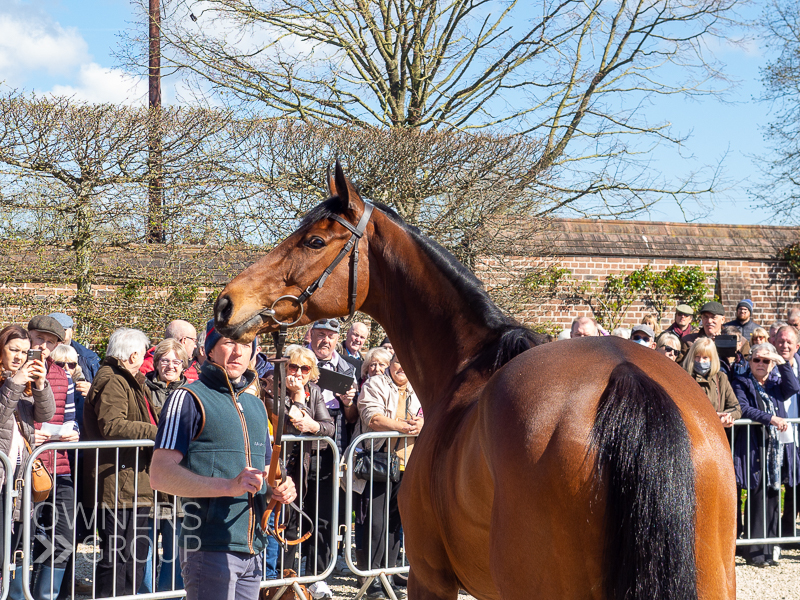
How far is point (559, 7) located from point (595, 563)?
14.5 m

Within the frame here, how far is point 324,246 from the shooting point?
138 inches

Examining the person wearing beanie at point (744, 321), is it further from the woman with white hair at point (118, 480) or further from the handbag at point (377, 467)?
the woman with white hair at point (118, 480)

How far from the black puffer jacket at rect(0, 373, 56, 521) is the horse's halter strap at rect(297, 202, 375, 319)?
2514mm

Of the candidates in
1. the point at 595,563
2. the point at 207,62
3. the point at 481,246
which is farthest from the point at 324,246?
the point at 207,62

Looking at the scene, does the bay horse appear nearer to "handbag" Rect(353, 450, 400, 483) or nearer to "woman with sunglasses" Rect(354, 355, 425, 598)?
"handbag" Rect(353, 450, 400, 483)

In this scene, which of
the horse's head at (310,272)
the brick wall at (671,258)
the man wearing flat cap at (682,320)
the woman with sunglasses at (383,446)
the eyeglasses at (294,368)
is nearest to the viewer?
the horse's head at (310,272)

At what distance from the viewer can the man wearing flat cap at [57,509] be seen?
5062mm

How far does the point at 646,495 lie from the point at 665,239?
1269cm

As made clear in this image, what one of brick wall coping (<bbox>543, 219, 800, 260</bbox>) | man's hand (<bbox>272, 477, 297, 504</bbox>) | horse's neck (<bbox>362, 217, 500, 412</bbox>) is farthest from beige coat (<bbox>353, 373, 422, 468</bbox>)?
brick wall coping (<bbox>543, 219, 800, 260</bbox>)

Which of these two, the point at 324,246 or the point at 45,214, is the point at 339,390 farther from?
the point at 45,214

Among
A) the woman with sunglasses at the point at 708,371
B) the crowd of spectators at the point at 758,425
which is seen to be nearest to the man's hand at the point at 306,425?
the crowd of spectators at the point at 758,425

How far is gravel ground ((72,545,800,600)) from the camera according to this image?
5965 millimetres

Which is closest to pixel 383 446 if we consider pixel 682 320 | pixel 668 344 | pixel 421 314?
pixel 421 314

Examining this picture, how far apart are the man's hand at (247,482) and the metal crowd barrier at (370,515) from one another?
8.82 feet
